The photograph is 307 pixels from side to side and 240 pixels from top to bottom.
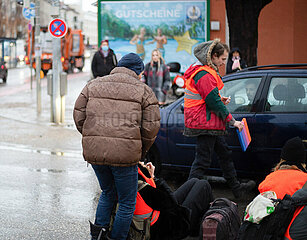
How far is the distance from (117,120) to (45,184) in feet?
11.6

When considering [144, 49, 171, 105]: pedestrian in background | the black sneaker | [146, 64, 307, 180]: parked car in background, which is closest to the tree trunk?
[144, 49, 171, 105]: pedestrian in background

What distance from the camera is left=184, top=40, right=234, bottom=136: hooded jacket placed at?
618cm

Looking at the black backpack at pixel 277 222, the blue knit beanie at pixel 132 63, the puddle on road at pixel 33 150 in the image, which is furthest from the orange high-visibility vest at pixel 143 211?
the puddle on road at pixel 33 150

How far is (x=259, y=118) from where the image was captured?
677cm

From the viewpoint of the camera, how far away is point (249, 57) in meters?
13.8

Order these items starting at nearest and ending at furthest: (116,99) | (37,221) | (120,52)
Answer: (116,99), (37,221), (120,52)

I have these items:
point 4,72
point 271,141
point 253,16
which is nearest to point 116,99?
point 271,141

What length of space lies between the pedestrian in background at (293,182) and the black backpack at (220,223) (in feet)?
1.49

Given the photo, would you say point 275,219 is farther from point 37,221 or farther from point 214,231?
point 37,221

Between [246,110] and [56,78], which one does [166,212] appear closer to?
[246,110]

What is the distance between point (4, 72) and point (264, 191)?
24410 millimetres

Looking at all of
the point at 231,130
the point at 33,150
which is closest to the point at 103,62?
the point at 33,150

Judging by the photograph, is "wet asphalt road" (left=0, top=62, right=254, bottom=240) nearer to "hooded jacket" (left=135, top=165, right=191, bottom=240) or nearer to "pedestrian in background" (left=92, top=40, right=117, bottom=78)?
"hooded jacket" (left=135, top=165, right=191, bottom=240)

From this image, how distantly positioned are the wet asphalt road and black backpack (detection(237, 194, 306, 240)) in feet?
6.38
